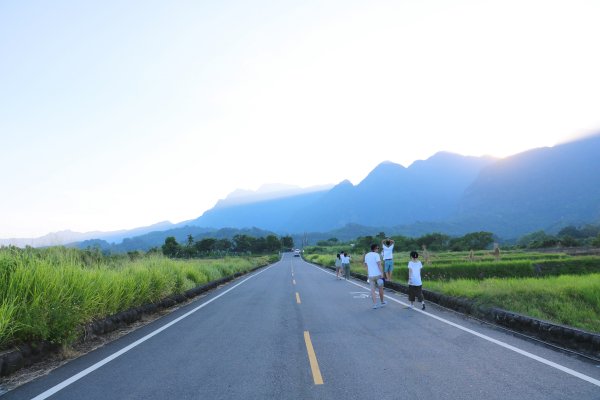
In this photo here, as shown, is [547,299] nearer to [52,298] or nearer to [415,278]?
[415,278]

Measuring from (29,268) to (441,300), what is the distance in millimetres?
10735

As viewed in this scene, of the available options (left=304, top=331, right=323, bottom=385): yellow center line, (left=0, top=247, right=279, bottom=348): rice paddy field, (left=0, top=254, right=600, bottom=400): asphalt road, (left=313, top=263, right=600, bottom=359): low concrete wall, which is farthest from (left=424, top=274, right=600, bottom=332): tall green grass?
(left=0, top=247, right=279, bottom=348): rice paddy field

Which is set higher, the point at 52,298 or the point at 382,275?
the point at 52,298

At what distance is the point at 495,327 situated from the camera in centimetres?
855

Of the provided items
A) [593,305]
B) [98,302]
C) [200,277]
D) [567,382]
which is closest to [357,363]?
[567,382]

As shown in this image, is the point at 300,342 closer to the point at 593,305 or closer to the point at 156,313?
the point at 156,313

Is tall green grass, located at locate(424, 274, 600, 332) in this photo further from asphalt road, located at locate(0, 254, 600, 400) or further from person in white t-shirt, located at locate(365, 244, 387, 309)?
person in white t-shirt, located at locate(365, 244, 387, 309)

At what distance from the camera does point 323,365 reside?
564cm

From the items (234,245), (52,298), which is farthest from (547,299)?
(234,245)

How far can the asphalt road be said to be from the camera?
15.1 ft

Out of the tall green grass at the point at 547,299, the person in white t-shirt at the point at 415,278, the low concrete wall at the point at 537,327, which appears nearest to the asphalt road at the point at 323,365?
the low concrete wall at the point at 537,327

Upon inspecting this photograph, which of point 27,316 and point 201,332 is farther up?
point 27,316

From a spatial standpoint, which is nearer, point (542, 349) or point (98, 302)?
point (542, 349)

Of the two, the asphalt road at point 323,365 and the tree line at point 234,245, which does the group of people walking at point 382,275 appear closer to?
the asphalt road at point 323,365
